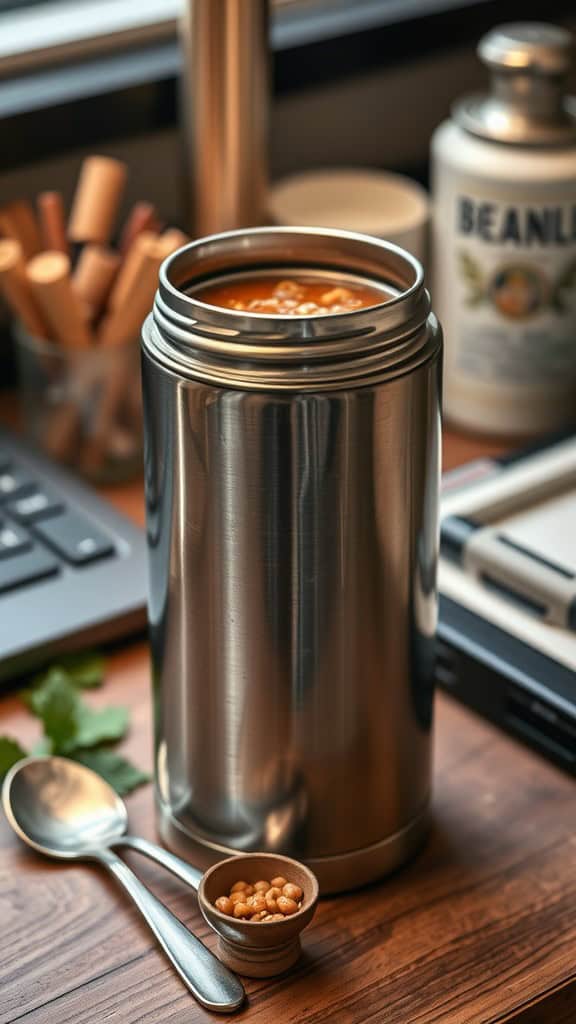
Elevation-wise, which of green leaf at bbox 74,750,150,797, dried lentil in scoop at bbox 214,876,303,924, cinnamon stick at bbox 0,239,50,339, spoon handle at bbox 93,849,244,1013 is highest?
cinnamon stick at bbox 0,239,50,339

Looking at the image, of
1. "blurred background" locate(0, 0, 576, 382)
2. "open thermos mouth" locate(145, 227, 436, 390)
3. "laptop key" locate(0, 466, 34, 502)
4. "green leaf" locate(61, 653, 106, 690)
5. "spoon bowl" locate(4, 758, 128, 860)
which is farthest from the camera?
"blurred background" locate(0, 0, 576, 382)

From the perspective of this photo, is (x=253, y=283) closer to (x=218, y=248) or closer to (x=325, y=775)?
(x=218, y=248)

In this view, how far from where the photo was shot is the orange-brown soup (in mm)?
575

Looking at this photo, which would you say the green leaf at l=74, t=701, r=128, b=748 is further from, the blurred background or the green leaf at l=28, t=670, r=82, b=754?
the blurred background

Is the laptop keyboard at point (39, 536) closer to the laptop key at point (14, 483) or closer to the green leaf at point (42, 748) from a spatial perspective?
the laptop key at point (14, 483)

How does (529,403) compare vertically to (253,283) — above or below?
below

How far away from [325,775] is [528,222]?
1.40ft

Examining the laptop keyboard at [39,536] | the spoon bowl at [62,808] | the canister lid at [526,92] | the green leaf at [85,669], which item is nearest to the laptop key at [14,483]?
the laptop keyboard at [39,536]

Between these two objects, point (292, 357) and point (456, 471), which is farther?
point (456, 471)

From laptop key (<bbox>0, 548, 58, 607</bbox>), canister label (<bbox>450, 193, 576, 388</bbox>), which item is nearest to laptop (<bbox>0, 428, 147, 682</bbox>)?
laptop key (<bbox>0, 548, 58, 607</bbox>)

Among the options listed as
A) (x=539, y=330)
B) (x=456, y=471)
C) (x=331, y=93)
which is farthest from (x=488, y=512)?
(x=331, y=93)

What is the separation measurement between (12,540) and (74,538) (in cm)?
3

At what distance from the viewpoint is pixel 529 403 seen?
3.12ft

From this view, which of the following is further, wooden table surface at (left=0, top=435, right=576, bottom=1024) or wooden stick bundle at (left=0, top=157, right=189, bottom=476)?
wooden stick bundle at (left=0, top=157, right=189, bottom=476)
